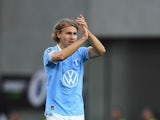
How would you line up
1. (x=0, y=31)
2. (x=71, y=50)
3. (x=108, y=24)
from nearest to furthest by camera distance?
1. (x=71, y=50)
2. (x=108, y=24)
3. (x=0, y=31)

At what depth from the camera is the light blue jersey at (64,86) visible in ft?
23.3

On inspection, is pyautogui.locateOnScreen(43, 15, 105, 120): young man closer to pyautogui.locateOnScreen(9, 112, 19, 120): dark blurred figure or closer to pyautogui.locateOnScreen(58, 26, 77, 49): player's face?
pyautogui.locateOnScreen(58, 26, 77, 49): player's face

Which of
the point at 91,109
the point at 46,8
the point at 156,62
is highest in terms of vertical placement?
the point at 46,8

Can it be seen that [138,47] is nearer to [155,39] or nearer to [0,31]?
[155,39]

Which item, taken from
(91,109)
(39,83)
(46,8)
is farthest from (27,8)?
(91,109)

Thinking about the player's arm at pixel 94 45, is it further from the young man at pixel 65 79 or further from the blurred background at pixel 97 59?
the blurred background at pixel 97 59

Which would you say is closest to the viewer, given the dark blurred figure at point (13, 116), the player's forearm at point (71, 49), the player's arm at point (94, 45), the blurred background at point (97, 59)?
the player's forearm at point (71, 49)

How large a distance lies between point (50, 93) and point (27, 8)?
14.1 m

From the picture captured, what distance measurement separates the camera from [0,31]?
21.4 meters

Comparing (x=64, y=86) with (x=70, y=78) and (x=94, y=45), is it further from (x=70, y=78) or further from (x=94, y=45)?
(x=94, y=45)

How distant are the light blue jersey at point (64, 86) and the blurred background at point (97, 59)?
1261cm

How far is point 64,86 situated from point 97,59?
44.8 feet

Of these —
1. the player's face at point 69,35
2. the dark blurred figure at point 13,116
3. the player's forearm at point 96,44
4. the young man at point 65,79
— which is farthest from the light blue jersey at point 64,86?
the dark blurred figure at point 13,116

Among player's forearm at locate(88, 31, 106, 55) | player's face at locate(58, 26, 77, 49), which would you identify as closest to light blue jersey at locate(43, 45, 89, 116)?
player's face at locate(58, 26, 77, 49)
